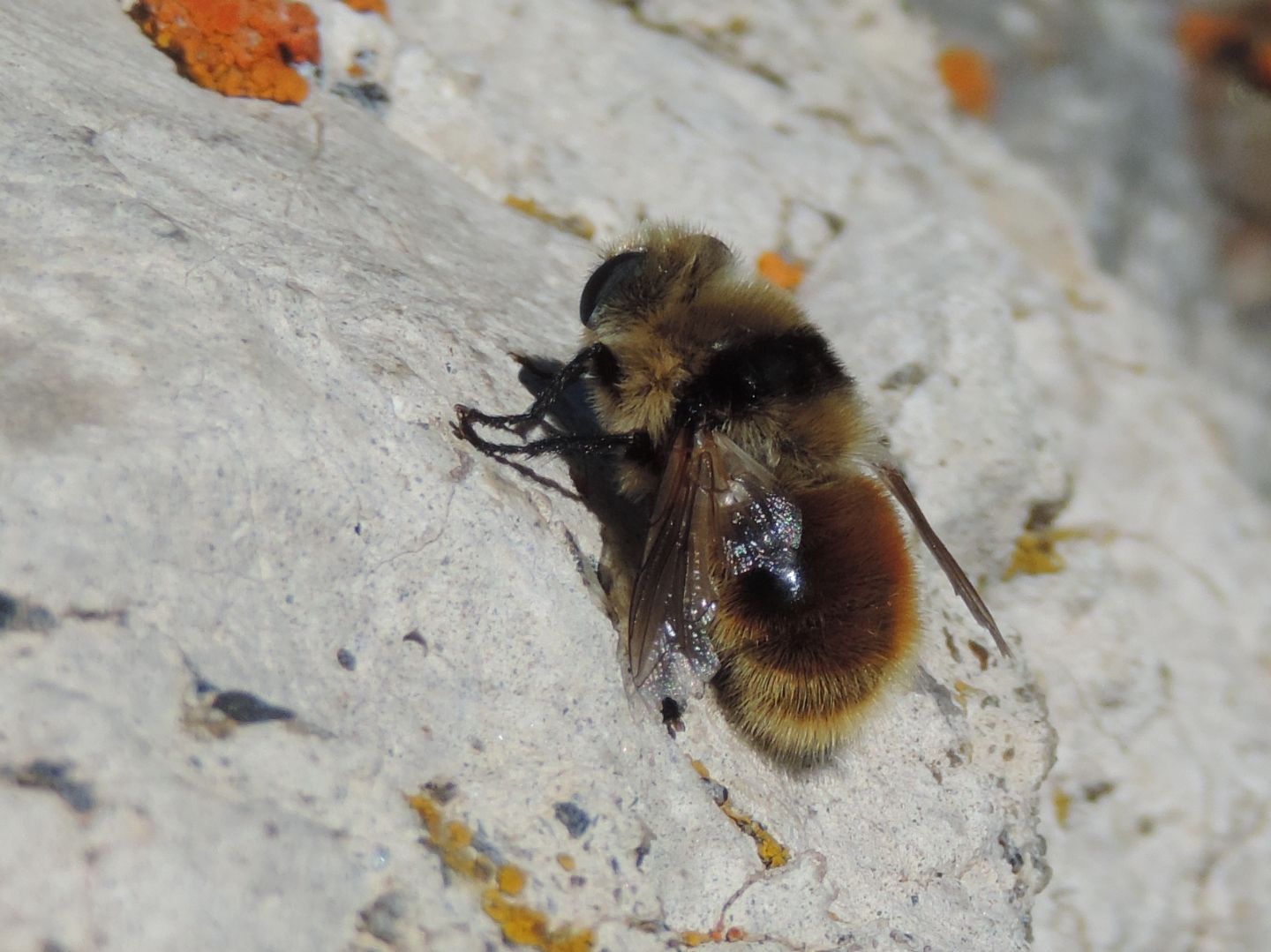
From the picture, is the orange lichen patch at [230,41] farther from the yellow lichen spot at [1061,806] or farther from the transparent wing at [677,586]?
the yellow lichen spot at [1061,806]

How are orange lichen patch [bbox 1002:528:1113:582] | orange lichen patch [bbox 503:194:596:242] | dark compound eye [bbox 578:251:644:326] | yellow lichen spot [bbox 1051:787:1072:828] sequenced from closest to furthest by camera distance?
1. dark compound eye [bbox 578:251:644:326]
2. yellow lichen spot [bbox 1051:787:1072:828]
3. orange lichen patch [bbox 1002:528:1113:582]
4. orange lichen patch [bbox 503:194:596:242]

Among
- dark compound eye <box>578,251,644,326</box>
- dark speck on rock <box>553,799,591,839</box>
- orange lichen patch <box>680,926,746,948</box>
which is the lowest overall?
orange lichen patch <box>680,926,746,948</box>

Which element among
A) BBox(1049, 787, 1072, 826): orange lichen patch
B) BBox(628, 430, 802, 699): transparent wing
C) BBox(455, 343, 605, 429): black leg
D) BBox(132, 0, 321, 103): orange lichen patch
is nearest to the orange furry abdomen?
BBox(628, 430, 802, 699): transparent wing

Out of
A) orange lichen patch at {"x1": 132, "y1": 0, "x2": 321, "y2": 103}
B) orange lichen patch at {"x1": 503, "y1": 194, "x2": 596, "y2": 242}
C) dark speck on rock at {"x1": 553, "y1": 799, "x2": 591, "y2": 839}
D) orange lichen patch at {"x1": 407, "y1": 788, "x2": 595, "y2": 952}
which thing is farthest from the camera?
orange lichen patch at {"x1": 503, "y1": 194, "x2": 596, "y2": 242}

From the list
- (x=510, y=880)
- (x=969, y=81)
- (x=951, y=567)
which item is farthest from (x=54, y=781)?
(x=969, y=81)

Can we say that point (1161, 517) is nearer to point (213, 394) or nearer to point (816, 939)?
point (816, 939)

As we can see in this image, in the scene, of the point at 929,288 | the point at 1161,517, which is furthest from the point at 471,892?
the point at 1161,517

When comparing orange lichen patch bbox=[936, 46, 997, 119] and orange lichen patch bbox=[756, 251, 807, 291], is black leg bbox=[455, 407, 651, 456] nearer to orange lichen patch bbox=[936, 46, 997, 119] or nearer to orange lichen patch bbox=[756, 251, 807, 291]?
orange lichen patch bbox=[756, 251, 807, 291]

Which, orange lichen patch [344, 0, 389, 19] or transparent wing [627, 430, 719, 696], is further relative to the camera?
orange lichen patch [344, 0, 389, 19]
